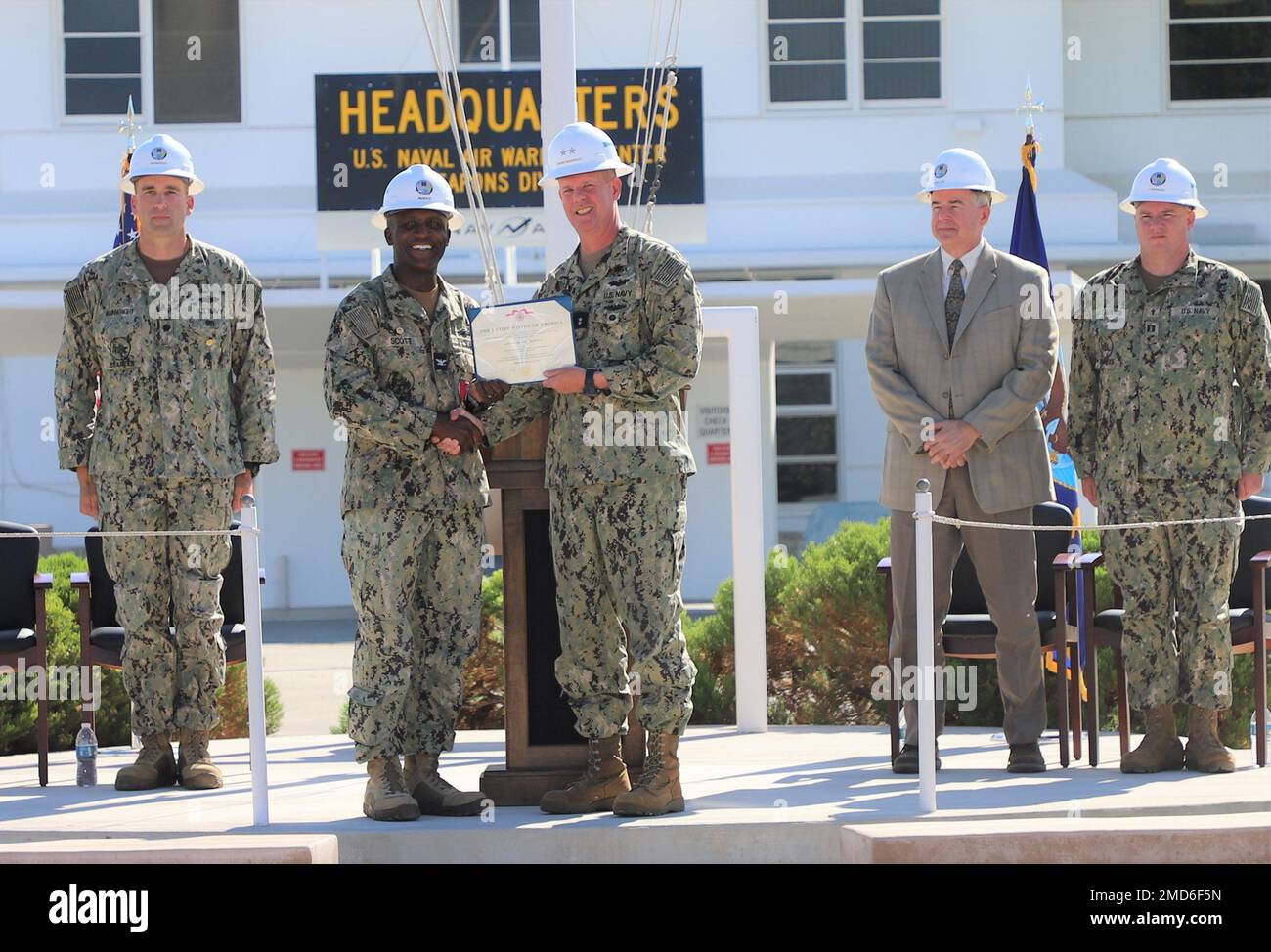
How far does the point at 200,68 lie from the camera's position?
2028 cm

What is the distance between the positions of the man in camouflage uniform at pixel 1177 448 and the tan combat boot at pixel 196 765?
11.5ft

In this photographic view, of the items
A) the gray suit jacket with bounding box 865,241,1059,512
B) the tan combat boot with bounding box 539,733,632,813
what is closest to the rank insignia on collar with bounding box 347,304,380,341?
the tan combat boot with bounding box 539,733,632,813

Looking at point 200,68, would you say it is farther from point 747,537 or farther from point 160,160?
point 160,160

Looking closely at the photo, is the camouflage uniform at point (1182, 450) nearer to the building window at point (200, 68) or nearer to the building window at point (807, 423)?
the building window at point (807, 423)

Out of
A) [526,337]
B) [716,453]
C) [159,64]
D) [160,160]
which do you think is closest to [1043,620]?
[526,337]

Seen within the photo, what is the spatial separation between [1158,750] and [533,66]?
14.1m

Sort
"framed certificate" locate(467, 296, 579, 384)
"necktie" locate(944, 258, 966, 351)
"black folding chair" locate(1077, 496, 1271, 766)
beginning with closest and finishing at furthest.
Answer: "framed certificate" locate(467, 296, 579, 384) < "necktie" locate(944, 258, 966, 351) < "black folding chair" locate(1077, 496, 1271, 766)

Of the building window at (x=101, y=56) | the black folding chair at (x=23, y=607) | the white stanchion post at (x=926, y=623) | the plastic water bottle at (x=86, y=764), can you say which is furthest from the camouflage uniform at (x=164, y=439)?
the building window at (x=101, y=56)

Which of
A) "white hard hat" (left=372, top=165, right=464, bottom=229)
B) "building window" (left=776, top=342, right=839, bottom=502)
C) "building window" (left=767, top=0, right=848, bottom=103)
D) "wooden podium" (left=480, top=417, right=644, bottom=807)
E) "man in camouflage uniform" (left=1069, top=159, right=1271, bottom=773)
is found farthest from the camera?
"building window" (left=776, top=342, right=839, bottom=502)

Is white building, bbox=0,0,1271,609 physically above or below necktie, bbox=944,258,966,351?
above

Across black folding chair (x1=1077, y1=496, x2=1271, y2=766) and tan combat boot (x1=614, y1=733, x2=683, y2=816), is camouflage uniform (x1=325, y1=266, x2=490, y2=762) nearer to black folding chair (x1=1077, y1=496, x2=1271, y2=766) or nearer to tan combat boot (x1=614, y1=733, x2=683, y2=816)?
tan combat boot (x1=614, y1=733, x2=683, y2=816)

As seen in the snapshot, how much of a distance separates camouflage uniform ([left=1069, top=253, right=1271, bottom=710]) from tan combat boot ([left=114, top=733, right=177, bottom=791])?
3753mm

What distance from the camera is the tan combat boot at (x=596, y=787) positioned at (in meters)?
6.16

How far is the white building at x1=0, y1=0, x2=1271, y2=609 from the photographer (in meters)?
19.6
